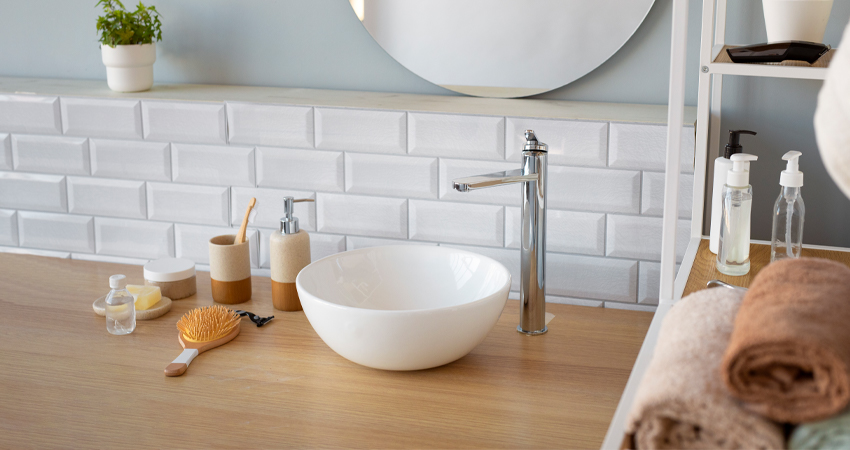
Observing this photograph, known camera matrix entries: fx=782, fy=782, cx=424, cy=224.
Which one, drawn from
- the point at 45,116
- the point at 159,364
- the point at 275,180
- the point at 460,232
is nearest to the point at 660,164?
the point at 460,232

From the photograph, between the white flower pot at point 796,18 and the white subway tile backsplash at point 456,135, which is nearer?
the white flower pot at point 796,18

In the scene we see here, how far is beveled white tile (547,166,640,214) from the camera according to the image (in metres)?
1.43

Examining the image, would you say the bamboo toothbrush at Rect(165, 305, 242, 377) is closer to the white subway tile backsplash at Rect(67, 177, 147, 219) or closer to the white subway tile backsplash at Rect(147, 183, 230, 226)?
the white subway tile backsplash at Rect(147, 183, 230, 226)

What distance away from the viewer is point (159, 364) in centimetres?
129

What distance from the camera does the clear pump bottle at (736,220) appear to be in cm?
112

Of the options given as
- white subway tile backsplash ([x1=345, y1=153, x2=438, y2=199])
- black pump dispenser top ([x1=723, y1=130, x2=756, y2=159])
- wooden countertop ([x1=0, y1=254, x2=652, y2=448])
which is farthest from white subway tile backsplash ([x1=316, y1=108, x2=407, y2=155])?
black pump dispenser top ([x1=723, y1=130, x2=756, y2=159])

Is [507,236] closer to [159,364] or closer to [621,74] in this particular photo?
[621,74]

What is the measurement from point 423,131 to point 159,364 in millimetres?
637

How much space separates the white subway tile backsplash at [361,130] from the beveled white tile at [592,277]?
1.25 feet

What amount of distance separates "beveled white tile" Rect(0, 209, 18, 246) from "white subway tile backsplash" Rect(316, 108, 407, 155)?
0.79m

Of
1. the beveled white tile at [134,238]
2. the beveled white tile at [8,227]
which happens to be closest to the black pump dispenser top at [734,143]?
the beveled white tile at [134,238]

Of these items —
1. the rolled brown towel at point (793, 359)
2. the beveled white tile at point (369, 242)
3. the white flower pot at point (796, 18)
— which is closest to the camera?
the rolled brown towel at point (793, 359)

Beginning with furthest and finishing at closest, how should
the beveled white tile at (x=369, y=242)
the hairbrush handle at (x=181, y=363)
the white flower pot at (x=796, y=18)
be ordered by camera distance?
the beveled white tile at (x=369, y=242) < the hairbrush handle at (x=181, y=363) < the white flower pot at (x=796, y=18)

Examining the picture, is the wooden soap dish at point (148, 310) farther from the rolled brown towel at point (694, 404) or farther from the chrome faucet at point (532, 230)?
the rolled brown towel at point (694, 404)
